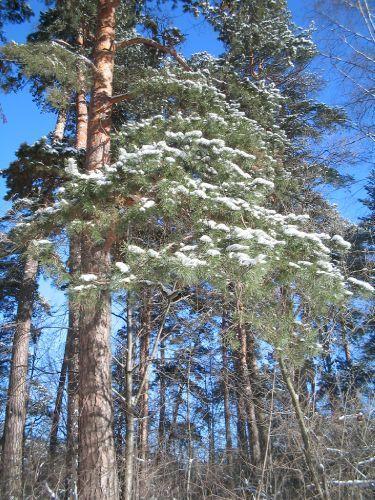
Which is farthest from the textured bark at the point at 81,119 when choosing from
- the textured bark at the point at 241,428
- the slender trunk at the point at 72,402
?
the textured bark at the point at 241,428

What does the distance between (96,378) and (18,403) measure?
538cm

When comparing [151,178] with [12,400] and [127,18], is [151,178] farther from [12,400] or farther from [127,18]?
[12,400]

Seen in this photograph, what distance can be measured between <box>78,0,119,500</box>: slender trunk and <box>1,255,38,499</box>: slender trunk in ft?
6.49

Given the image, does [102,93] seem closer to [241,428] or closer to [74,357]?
[74,357]

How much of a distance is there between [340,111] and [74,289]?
852 centimetres

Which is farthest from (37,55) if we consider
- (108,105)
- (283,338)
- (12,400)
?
(12,400)

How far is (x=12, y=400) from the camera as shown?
→ 373 inches

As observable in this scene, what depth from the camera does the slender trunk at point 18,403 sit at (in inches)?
316

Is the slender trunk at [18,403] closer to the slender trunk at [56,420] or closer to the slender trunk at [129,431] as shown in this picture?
the slender trunk at [56,420]

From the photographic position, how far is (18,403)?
9539mm

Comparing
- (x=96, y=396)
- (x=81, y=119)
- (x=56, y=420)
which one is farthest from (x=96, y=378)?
(x=81, y=119)

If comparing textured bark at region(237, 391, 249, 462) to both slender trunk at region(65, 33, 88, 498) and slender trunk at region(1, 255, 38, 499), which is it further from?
slender trunk at region(1, 255, 38, 499)

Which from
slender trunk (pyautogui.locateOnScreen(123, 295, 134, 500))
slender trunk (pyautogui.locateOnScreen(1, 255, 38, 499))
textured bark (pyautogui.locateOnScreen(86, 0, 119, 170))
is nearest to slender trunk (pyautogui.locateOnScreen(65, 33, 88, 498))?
textured bark (pyautogui.locateOnScreen(86, 0, 119, 170))

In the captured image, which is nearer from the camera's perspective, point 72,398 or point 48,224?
point 48,224
